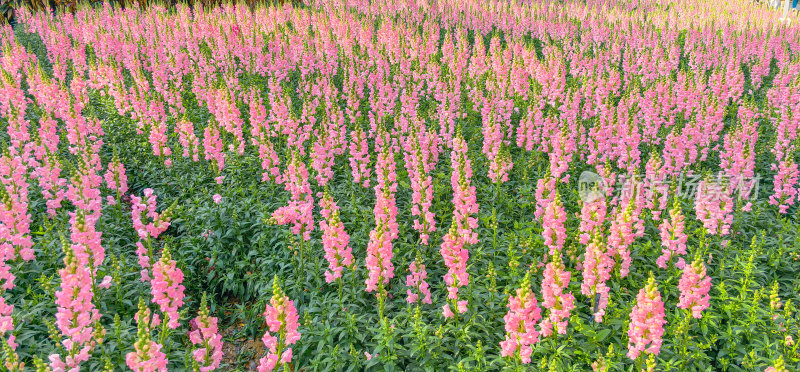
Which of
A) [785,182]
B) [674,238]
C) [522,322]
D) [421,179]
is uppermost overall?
[421,179]

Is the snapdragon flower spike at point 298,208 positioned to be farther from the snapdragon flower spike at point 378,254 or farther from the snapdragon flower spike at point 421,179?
the snapdragon flower spike at point 421,179

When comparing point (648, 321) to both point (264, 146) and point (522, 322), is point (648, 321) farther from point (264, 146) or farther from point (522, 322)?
point (264, 146)

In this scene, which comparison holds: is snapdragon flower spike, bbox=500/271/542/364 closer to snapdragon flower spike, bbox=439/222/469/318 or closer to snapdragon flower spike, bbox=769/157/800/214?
snapdragon flower spike, bbox=439/222/469/318

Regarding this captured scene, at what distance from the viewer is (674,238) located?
287 inches

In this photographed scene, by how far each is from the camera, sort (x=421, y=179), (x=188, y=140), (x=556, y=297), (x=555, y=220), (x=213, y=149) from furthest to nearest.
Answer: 1. (x=188, y=140)
2. (x=213, y=149)
3. (x=421, y=179)
4. (x=555, y=220)
5. (x=556, y=297)

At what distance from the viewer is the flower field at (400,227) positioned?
5.97 metres

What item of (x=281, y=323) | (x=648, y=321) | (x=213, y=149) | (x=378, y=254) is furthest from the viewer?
(x=213, y=149)

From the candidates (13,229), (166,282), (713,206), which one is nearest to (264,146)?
(13,229)

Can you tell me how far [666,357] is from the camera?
614 cm

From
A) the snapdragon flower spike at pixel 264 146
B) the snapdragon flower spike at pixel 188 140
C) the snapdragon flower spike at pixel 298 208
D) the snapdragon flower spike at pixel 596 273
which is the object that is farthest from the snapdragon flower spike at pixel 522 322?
the snapdragon flower spike at pixel 188 140

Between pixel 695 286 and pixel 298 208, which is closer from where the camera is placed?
pixel 695 286

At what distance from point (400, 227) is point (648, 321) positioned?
4549 millimetres

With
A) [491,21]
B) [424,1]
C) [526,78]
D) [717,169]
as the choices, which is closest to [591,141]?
[717,169]

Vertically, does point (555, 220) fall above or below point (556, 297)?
above
